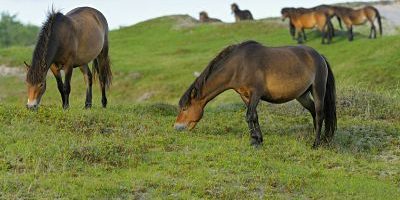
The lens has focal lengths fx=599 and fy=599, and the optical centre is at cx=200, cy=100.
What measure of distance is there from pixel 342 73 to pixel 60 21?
48.9 feet

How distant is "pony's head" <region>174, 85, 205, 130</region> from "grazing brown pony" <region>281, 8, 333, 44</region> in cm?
2149

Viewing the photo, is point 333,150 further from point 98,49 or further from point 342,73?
point 342,73

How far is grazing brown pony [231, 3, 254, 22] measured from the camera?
150 feet

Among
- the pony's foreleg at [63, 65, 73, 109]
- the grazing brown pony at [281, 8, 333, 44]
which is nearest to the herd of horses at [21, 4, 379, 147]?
the pony's foreleg at [63, 65, 73, 109]

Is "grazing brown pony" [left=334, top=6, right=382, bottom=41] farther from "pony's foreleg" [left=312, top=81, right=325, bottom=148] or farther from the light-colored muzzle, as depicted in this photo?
the light-colored muzzle

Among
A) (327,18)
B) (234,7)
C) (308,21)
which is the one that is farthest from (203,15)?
(327,18)

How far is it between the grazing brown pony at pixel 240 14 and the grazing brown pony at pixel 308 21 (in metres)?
12.0

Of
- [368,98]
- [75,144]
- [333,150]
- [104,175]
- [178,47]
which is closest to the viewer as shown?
[104,175]

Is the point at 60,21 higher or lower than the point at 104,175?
higher

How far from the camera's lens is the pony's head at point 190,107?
10609mm

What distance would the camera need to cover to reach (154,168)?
875 cm

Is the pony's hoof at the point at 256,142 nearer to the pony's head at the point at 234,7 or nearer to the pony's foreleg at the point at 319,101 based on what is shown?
the pony's foreleg at the point at 319,101

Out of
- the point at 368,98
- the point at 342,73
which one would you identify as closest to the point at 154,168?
the point at 368,98

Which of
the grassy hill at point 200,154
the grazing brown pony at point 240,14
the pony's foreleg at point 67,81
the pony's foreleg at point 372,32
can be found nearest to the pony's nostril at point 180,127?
the grassy hill at point 200,154
